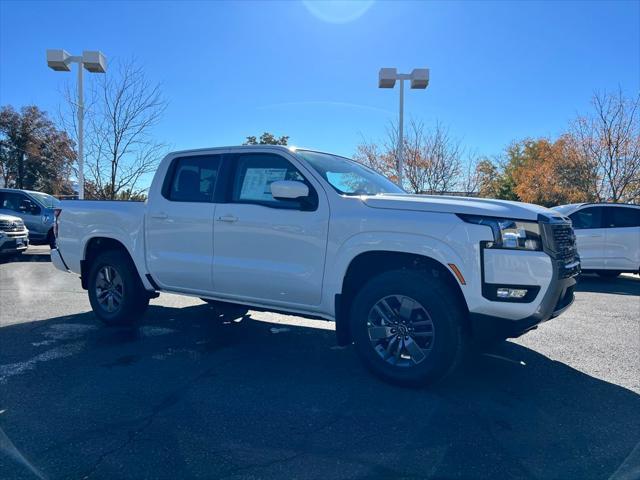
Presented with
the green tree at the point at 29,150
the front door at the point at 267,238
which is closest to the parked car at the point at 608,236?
the front door at the point at 267,238

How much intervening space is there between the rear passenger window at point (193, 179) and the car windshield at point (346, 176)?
3.46 feet

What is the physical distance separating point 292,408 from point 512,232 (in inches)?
80.4

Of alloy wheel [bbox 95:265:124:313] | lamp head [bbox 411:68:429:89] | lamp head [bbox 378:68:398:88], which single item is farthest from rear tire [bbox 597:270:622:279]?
alloy wheel [bbox 95:265:124:313]

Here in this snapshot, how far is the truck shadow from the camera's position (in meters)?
2.85

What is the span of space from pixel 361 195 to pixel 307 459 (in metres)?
2.30

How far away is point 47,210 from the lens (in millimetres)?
14883

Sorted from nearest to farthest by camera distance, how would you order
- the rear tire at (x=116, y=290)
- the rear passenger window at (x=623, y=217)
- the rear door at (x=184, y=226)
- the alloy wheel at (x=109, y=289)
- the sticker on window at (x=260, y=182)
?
the sticker on window at (x=260, y=182), the rear door at (x=184, y=226), the rear tire at (x=116, y=290), the alloy wheel at (x=109, y=289), the rear passenger window at (x=623, y=217)

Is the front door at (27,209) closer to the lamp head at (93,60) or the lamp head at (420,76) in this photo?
the lamp head at (93,60)

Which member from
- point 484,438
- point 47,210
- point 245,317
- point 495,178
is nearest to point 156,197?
point 245,317

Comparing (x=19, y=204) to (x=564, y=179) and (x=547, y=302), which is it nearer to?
(x=547, y=302)

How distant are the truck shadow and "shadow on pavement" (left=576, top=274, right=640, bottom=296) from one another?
5.44 meters

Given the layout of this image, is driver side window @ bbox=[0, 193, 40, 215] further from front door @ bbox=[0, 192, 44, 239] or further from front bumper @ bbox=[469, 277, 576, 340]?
front bumper @ bbox=[469, 277, 576, 340]

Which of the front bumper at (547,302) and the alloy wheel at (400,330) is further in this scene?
the alloy wheel at (400,330)

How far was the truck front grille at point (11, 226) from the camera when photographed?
11.8 m
